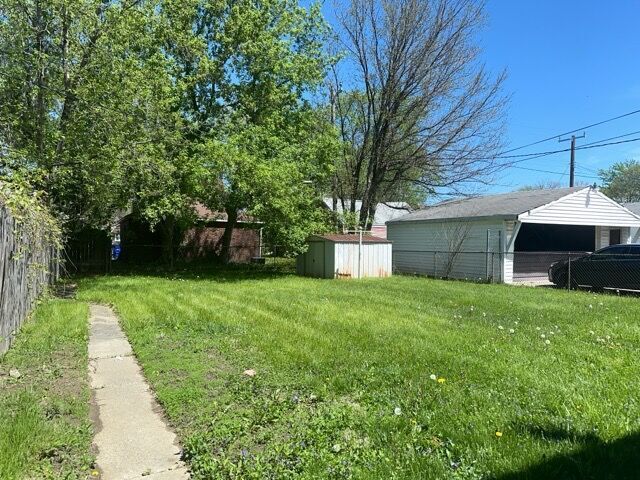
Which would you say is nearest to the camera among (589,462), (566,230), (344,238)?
(589,462)

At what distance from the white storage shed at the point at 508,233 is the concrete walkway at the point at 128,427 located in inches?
561

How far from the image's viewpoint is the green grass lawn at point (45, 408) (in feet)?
10.4

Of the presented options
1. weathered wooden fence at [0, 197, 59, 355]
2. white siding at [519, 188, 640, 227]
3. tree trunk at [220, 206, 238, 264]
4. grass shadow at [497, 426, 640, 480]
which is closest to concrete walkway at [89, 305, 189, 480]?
weathered wooden fence at [0, 197, 59, 355]

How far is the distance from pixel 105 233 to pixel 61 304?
1056cm

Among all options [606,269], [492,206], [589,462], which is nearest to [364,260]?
[492,206]

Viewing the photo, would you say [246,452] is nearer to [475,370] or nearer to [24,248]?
[475,370]

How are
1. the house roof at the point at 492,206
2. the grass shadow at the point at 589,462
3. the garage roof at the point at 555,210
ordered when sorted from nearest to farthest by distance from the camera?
the grass shadow at the point at 589,462, the garage roof at the point at 555,210, the house roof at the point at 492,206

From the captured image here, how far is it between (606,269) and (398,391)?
40.2 ft

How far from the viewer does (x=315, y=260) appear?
19562 mm

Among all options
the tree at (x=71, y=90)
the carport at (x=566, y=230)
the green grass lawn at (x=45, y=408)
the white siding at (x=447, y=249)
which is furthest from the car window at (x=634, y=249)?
the tree at (x=71, y=90)

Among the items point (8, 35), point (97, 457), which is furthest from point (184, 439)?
point (8, 35)

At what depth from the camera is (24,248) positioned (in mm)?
6316

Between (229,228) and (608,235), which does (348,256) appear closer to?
(229,228)

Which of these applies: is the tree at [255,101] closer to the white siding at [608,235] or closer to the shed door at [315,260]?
the shed door at [315,260]
